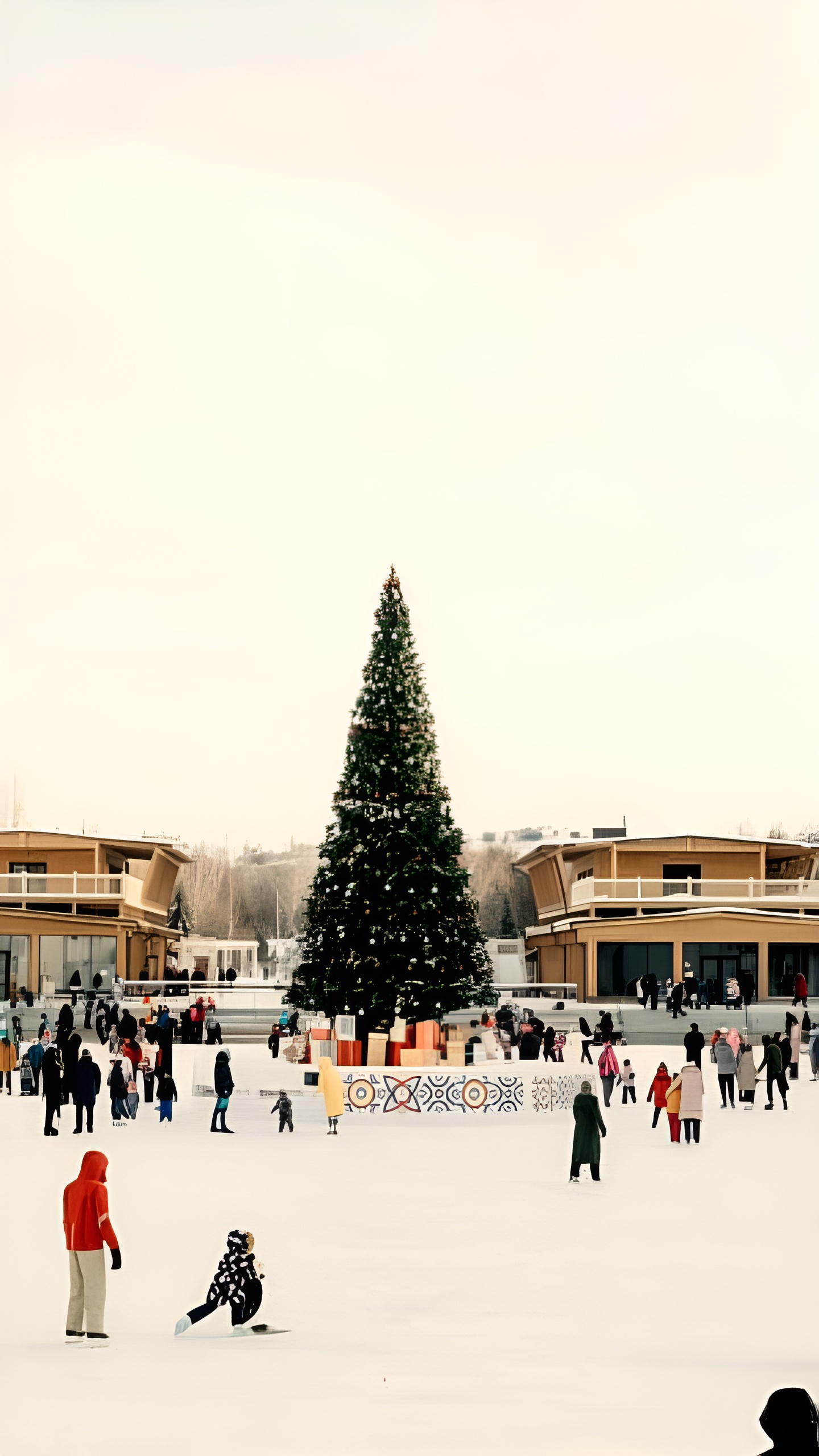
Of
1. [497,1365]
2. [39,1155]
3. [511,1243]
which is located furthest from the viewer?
[39,1155]

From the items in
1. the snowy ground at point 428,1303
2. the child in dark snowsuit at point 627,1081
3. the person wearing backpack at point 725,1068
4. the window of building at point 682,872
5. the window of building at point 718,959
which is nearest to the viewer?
the snowy ground at point 428,1303

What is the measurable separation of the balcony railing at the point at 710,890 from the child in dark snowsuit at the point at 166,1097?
32.8 metres

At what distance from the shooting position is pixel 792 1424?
4.07 metres

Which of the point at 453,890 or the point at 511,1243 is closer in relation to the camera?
the point at 511,1243

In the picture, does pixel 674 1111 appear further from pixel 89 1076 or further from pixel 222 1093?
pixel 89 1076

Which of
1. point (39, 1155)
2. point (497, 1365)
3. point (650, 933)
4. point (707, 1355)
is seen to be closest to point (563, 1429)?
point (497, 1365)

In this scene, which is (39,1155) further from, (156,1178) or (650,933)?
(650,933)

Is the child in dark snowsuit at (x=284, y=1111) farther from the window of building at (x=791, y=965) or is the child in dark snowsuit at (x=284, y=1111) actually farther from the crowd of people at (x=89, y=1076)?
the window of building at (x=791, y=965)

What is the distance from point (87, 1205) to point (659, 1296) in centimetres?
→ 400

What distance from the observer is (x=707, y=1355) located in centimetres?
920

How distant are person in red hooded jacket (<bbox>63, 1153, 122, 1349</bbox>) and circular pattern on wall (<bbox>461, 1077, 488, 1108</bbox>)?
16213 millimetres

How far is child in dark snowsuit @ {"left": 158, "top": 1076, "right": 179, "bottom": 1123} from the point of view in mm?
23234

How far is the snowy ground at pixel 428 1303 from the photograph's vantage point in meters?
7.74

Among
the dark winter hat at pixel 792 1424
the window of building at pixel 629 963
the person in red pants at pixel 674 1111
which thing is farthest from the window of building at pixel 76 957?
the dark winter hat at pixel 792 1424
